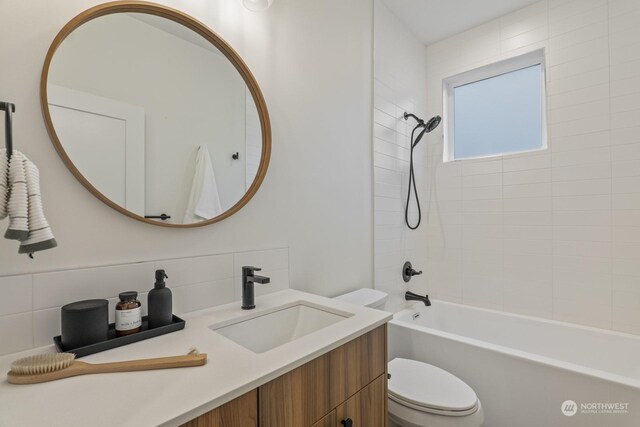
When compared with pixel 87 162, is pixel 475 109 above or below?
above

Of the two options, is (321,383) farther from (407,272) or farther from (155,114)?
(407,272)

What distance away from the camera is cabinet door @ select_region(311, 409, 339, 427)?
831 millimetres

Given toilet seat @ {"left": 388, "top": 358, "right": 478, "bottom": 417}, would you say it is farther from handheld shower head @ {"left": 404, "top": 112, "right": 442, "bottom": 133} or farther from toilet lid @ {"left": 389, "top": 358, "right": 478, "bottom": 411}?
handheld shower head @ {"left": 404, "top": 112, "right": 442, "bottom": 133}

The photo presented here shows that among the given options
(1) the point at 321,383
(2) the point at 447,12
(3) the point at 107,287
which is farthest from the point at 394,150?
(3) the point at 107,287

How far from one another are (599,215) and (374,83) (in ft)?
5.54

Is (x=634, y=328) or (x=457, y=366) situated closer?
(x=457, y=366)

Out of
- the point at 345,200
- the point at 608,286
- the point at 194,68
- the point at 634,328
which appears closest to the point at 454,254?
the point at 608,286

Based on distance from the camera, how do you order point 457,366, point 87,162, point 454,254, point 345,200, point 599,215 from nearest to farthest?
point 87,162
point 457,366
point 345,200
point 599,215
point 454,254

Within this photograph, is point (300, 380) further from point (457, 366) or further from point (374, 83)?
point (374, 83)

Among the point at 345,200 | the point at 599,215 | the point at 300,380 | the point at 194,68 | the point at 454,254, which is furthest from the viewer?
the point at 454,254

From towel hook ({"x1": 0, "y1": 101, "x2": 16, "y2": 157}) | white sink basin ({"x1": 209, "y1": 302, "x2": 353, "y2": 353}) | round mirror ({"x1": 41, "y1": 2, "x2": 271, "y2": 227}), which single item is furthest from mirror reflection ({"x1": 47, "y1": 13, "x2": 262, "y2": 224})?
white sink basin ({"x1": 209, "y1": 302, "x2": 353, "y2": 353})

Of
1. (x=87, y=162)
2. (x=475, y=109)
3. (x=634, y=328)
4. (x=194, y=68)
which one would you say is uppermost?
(x=475, y=109)

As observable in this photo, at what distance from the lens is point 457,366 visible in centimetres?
174

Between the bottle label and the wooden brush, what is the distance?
15 centimetres
